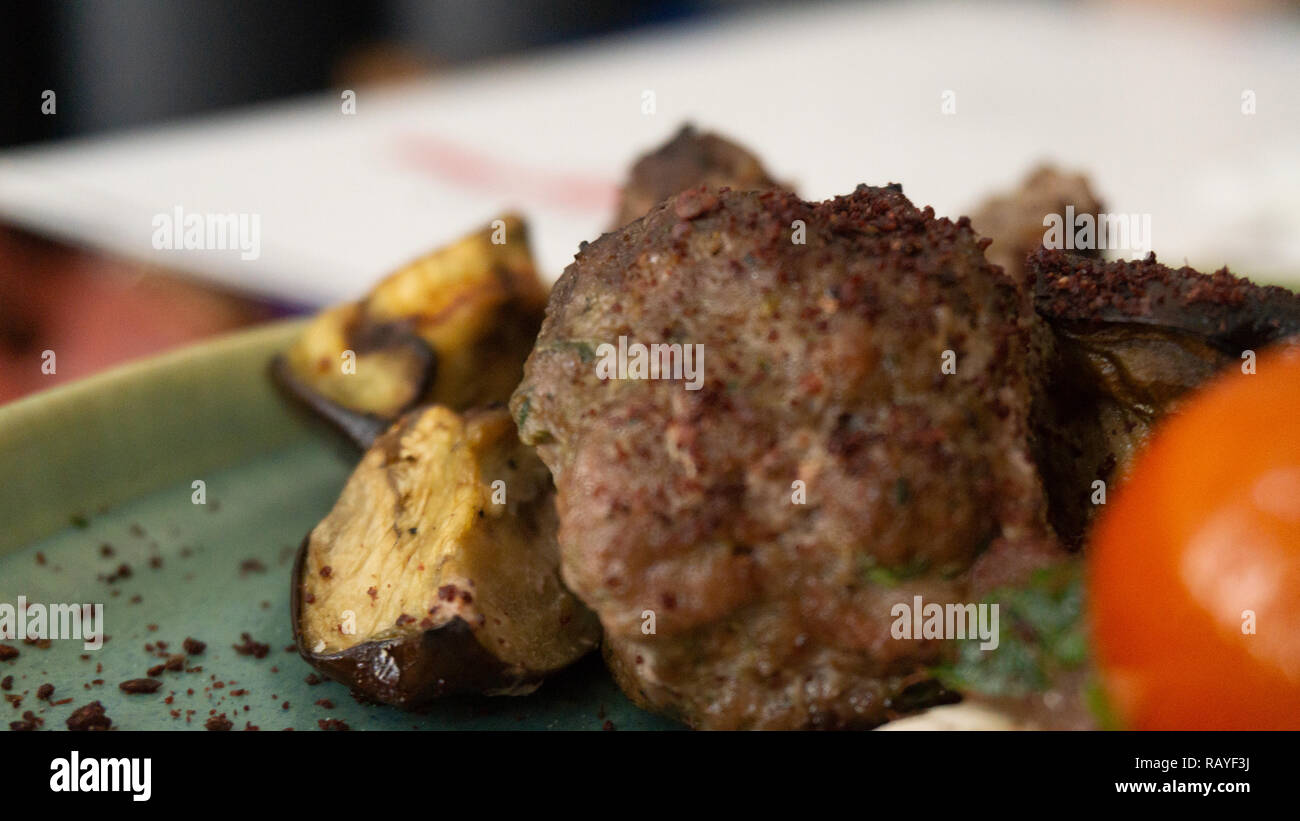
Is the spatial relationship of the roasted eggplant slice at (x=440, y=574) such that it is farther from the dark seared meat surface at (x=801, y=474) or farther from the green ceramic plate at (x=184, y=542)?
the dark seared meat surface at (x=801, y=474)

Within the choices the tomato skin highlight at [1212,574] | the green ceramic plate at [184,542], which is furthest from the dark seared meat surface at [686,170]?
the tomato skin highlight at [1212,574]

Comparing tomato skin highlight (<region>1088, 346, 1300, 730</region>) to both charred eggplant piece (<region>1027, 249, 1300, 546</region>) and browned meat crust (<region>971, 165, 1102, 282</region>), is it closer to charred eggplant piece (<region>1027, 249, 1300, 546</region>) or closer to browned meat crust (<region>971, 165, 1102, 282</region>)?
charred eggplant piece (<region>1027, 249, 1300, 546</region>)

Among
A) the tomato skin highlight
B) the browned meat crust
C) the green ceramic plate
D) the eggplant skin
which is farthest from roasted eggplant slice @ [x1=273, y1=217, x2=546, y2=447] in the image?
the tomato skin highlight

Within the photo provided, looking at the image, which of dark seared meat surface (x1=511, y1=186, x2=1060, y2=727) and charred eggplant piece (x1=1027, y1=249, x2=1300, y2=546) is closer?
dark seared meat surface (x1=511, y1=186, x2=1060, y2=727)

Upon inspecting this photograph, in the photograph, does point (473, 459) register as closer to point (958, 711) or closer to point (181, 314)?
point (958, 711)

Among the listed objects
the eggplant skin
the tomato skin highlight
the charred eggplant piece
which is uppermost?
the charred eggplant piece
